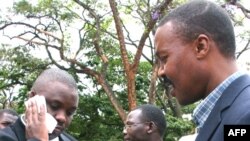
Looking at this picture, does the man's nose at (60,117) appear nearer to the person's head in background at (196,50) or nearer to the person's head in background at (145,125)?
the person's head in background at (196,50)

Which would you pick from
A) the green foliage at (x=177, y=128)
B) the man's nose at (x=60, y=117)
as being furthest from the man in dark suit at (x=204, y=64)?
the green foliage at (x=177, y=128)

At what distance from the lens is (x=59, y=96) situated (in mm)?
3479

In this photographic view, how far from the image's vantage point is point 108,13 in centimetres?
1596

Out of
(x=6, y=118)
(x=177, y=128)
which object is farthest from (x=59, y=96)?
(x=177, y=128)

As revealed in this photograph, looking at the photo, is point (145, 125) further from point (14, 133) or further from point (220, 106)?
point (220, 106)

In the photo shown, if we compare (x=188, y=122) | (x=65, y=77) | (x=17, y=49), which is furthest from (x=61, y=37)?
(x=65, y=77)

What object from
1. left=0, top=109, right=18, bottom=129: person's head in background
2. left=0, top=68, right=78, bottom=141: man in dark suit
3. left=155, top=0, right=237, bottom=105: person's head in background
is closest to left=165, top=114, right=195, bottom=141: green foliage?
left=0, top=109, right=18, bottom=129: person's head in background

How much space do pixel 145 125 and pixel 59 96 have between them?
1.55 metres

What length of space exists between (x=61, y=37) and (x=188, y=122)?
468 centimetres

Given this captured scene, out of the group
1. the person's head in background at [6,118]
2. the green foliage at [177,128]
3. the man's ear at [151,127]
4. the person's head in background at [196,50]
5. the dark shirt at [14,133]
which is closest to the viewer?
the person's head in background at [196,50]

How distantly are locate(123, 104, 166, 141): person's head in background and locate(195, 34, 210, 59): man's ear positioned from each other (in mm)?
2644

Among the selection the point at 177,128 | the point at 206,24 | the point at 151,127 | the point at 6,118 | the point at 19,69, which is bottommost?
the point at 206,24

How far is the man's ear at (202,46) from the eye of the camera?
87.4 inches

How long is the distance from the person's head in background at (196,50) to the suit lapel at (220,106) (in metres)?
0.06
